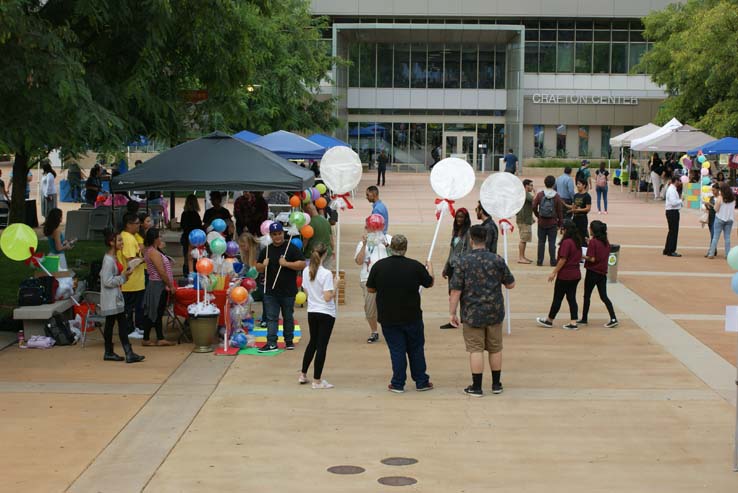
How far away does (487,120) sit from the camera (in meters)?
64.4

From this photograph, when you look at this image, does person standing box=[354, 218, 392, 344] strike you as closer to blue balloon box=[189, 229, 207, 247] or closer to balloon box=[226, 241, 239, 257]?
balloon box=[226, 241, 239, 257]

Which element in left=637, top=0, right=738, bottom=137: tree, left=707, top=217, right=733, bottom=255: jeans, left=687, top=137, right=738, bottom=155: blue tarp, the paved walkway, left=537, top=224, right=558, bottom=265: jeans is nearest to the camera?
the paved walkway

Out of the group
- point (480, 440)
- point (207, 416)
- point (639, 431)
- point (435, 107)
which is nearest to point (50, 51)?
point (207, 416)

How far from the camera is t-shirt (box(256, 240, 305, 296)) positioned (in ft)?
39.4

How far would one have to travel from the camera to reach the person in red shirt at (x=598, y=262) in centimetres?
1384

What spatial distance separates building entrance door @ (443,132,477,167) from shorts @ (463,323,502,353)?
177ft

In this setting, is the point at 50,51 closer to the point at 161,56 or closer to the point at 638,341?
the point at 161,56

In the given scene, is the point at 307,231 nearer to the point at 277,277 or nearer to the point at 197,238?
the point at 197,238

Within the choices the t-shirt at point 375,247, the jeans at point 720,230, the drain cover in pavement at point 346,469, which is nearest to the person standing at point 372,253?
the t-shirt at point 375,247

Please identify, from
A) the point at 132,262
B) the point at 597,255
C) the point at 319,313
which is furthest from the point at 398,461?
the point at 597,255

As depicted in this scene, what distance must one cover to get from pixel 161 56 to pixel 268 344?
4.95 m

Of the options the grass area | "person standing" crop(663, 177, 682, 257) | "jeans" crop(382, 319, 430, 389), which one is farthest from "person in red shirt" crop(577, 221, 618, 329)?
"person standing" crop(663, 177, 682, 257)

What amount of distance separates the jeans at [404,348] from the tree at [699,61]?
31.4 meters

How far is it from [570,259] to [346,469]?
650cm
